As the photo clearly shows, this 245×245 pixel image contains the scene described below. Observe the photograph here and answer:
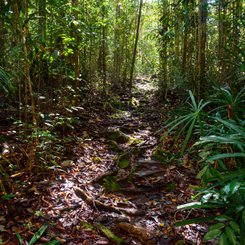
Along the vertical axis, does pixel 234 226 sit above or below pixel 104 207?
above

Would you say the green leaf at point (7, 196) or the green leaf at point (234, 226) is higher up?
the green leaf at point (234, 226)

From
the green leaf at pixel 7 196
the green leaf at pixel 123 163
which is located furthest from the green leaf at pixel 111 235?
the green leaf at pixel 123 163

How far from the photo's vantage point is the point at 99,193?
10.5 feet

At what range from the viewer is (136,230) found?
8.12ft

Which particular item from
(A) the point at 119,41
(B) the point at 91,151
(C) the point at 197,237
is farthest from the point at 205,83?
(A) the point at 119,41

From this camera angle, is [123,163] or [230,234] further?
[123,163]

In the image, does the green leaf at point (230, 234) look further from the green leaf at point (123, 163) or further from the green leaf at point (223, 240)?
the green leaf at point (123, 163)

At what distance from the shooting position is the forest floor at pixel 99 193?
240 cm

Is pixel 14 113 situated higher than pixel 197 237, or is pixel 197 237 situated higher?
pixel 14 113

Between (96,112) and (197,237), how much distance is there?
4.73 meters

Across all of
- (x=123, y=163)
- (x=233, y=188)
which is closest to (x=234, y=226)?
(x=233, y=188)

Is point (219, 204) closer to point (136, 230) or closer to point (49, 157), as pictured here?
point (136, 230)

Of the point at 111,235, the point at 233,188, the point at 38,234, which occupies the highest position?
the point at 233,188

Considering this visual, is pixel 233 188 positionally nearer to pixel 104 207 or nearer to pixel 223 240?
pixel 223 240
